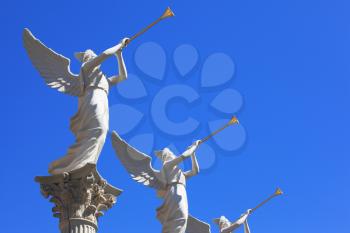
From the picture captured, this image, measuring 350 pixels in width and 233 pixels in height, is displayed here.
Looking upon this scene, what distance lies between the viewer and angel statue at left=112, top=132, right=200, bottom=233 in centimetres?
2031

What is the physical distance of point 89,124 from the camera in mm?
16094

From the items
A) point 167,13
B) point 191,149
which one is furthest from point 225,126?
point 167,13

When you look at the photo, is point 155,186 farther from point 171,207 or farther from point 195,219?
point 195,219

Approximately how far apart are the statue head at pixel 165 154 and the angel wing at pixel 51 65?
5945mm

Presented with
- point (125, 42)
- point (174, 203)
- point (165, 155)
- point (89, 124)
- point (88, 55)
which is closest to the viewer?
point (89, 124)

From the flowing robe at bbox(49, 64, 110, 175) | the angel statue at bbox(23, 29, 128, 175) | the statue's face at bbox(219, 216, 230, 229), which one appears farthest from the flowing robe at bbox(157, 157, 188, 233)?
the statue's face at bbox(219, 216, 230, 229)

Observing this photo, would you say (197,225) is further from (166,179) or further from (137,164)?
(137,164)

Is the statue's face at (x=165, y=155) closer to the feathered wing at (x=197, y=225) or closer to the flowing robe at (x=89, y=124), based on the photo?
the feathered wing at (x=197, y=225)

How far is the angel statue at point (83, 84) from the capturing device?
16016mm

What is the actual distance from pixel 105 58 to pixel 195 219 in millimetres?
8727

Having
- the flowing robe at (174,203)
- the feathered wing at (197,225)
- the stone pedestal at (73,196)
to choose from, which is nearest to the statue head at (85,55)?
the stone pedestal at (73,196)

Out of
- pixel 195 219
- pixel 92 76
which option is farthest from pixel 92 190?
pixel 195 219

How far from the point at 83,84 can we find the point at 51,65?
3.59 ft

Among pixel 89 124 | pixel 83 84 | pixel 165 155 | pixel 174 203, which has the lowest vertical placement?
pixel 89 124
